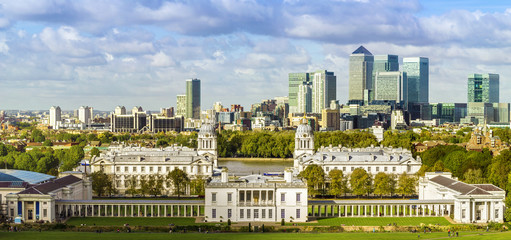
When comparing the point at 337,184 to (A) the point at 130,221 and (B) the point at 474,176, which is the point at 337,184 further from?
(A) the point at 130,221

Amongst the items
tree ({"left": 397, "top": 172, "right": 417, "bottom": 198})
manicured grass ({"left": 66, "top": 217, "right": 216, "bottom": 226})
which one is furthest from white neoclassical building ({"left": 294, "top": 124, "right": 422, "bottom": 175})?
manicured grass ({"left": 66, "top": 217, "right": 216, "bottom": 226})

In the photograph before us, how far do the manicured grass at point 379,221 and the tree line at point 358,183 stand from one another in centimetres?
1722

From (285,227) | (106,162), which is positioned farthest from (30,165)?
(285,227)

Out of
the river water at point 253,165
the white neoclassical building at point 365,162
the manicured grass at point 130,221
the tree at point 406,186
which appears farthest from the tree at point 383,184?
the river water at point 253,165

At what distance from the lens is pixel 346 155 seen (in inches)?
4296

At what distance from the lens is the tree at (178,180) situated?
315ft

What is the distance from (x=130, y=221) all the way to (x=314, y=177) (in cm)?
3017

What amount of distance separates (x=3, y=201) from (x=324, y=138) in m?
107

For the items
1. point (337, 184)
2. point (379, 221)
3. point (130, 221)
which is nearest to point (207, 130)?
point (337, 184)

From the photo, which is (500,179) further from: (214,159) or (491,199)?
(214,159)

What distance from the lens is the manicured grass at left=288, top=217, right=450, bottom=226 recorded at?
75.4m

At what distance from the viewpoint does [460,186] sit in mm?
82312

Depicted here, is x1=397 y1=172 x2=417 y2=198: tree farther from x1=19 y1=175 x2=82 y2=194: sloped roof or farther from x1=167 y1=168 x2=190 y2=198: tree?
x1=19 y1=175 x2=82 y2=194: sloped roof

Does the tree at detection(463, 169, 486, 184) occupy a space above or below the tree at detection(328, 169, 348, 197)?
above
